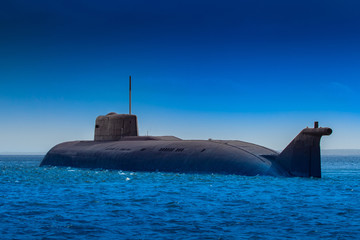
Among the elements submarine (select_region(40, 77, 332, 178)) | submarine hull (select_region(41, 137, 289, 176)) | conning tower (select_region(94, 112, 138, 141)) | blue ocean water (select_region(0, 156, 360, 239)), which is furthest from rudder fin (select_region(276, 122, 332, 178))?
conning tower (select_region(94, 112, 138, 141))

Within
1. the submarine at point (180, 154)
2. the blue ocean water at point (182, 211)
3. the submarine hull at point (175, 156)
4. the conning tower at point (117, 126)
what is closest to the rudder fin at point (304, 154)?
the submarine at point (180, 154)

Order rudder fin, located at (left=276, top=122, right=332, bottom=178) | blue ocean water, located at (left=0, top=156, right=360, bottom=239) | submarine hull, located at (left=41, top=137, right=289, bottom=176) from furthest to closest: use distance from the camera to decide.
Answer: submarine hull, located at (left=41, top=137, right=289, bottom=176), rudder fin, located at (left=276, top=122, right=332, bottom=178), blue ocean water, located at (left=0, top=156, right=360, bottom=239)

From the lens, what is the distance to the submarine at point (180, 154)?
77.0ft

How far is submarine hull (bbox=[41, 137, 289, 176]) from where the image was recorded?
24516 mm

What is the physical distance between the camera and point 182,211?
13.7 metres

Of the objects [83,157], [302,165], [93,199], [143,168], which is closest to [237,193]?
[93,199]

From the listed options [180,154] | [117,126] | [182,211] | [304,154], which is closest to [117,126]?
[117,126]

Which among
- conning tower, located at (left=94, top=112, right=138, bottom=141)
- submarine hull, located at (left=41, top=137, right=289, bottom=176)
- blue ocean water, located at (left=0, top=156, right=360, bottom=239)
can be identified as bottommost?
blue ocean water, located at (left=0, top=156, right=360, bottom=239)

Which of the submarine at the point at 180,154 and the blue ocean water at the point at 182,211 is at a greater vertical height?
the submarine at the point at 180,154

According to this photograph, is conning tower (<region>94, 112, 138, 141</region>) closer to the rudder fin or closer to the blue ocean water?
the blue ocean water

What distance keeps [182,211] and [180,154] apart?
1446cm

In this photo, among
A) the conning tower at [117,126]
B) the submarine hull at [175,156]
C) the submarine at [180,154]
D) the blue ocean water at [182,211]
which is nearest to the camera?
the blue ocean water at [182,211]

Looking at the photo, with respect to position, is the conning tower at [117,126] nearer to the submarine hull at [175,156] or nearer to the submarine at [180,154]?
the submarine at [180,154]

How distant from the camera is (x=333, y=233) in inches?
416
